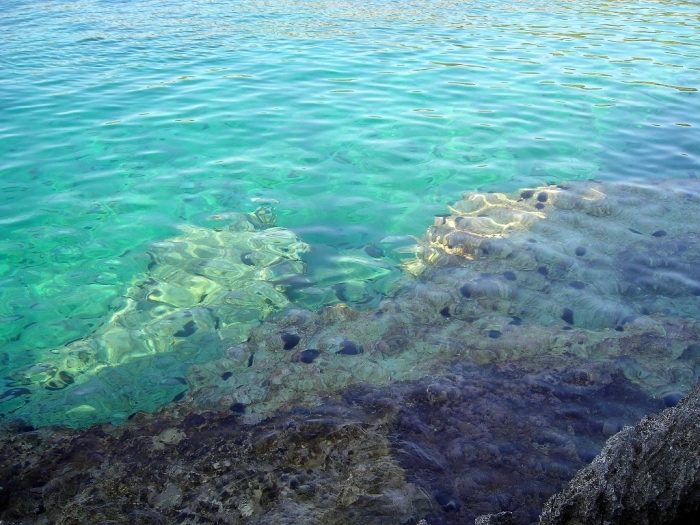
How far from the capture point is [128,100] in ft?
32.0

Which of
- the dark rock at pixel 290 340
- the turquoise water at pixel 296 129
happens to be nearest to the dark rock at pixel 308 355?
the dark rock at pixel 290 340

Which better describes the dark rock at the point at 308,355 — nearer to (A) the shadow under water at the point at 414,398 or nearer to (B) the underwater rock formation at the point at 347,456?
(A) the shadow under water at the point at 414,398

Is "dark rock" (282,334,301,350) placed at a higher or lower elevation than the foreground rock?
lower

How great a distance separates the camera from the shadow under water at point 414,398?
3367 mm

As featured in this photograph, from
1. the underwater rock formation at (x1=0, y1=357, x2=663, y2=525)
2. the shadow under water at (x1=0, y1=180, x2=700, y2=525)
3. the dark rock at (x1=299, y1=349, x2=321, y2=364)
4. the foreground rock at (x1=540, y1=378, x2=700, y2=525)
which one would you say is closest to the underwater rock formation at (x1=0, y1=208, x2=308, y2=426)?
the shadow under water at (x1=0, y1=180, x2=700, y2=525)

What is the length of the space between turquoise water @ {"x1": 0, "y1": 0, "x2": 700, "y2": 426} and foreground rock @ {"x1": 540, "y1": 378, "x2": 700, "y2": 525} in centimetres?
302

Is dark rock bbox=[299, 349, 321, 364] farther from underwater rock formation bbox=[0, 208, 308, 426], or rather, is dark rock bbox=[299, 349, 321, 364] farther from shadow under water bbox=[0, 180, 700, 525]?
underwater rock formation bbox=[0, 208, 308, 426]

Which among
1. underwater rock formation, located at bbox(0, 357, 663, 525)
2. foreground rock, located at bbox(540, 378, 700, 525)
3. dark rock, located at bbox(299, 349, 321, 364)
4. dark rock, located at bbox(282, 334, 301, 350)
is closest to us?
foreground rock, located at bbox(540, 378, 700, 525)

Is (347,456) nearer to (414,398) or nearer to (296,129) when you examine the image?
(414,398)

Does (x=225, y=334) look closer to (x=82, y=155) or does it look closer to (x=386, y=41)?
(x=82, y=155)

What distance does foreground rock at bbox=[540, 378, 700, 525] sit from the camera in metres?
2.52

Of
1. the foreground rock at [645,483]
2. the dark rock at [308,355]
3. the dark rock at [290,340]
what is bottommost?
the dark rock at [290,340]

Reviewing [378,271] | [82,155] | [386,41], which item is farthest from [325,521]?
[386,41]

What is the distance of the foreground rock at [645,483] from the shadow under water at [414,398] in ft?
2.27
